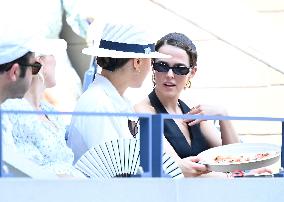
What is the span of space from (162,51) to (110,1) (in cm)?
546

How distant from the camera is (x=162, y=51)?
654 cm

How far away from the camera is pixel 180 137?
20.8 ft

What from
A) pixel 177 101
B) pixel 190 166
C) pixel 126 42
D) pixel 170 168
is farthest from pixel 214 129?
pixel 170 168

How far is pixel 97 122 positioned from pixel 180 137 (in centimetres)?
68

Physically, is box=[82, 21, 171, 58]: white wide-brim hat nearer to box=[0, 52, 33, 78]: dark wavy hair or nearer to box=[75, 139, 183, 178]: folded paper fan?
box=[0, 52, 33, 78]: dark wavy hair

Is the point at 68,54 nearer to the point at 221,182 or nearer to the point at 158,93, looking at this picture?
the point at 158,93

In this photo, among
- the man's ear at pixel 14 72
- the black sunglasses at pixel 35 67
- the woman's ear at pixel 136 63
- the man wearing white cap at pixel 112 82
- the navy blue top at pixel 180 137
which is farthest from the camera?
the navy blue top at pixel 180 137

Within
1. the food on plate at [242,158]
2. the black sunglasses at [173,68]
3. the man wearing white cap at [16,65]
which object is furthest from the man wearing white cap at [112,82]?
the food on plate at [242,158]

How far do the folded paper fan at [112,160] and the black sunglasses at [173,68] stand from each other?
3.41 feet

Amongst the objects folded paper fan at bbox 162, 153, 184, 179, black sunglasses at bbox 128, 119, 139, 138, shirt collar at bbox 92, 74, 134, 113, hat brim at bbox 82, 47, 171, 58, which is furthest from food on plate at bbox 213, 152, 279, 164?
hat brim at bbox 82, 47, 171, 58

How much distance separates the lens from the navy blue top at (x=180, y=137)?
248 inches

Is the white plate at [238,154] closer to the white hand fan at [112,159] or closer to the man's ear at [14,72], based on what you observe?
the white hand fan at [112,159]

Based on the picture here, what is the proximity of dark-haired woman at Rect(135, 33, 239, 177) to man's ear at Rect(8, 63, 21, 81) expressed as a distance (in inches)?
39.3

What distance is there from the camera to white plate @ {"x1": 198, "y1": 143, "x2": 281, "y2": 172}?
230 inches
